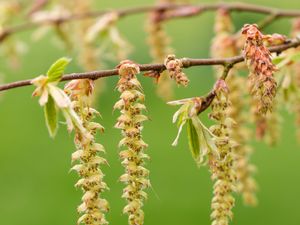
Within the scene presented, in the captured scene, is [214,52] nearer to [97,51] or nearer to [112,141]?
[97,51]

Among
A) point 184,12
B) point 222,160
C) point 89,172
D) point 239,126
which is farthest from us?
point 184,12

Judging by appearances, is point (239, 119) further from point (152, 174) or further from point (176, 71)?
point (152, 174)

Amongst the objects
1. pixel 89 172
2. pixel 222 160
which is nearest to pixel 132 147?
pixel 89 172

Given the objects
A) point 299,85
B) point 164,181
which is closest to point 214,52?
Answer: point 299,85

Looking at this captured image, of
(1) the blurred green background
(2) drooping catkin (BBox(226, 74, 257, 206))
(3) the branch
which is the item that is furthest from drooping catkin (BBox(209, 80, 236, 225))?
(1) the blurred green background

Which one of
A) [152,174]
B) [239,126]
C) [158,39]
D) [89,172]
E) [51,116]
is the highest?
[152,174]

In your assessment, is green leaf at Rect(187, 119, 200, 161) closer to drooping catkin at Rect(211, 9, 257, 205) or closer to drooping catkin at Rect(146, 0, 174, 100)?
drooping catkin at Rect(211, 9, 257, 205)
